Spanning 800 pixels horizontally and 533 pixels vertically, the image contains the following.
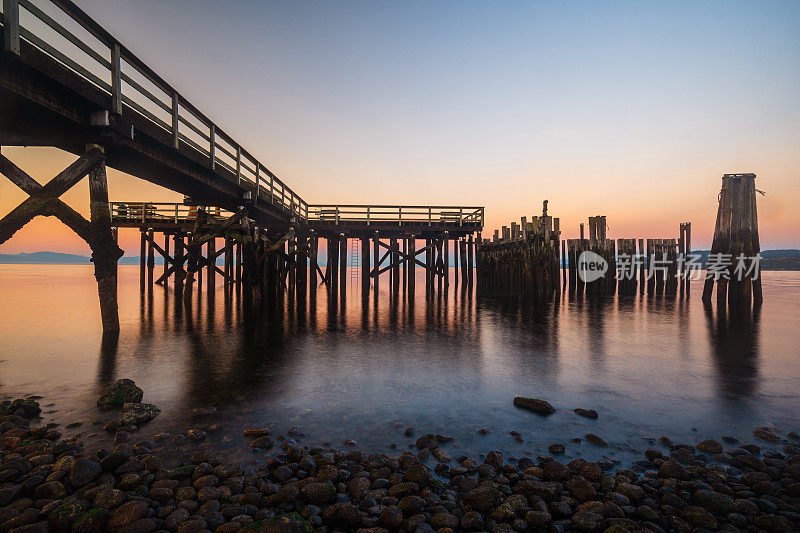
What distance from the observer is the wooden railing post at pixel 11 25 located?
5.01 meters

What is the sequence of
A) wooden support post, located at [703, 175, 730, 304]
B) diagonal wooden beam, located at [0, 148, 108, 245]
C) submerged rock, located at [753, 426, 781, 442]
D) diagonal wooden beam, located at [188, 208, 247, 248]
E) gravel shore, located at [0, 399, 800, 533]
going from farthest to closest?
wooden support post, located at [703, 175, 730, 304], diagonal wooden beam, located at [188, 208, 247, 248], diagonal wooden beam, located at [0, 148, 108, 245], submerged rock, located at [753, 426, 781, 442], gravel shore, located at [0, 399, 800, 533]

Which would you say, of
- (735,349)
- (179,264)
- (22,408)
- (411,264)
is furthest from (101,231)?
(411,264)

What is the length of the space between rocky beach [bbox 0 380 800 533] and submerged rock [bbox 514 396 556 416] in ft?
3.07

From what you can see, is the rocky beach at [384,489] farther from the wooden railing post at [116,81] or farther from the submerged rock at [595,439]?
the wooden railing post at [116,81]

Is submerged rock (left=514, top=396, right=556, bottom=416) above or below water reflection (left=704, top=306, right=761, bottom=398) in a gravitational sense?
above

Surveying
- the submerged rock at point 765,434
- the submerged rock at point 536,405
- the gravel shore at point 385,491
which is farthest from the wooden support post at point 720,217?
the submerged rock at point 536,405

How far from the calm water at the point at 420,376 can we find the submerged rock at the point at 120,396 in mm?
172

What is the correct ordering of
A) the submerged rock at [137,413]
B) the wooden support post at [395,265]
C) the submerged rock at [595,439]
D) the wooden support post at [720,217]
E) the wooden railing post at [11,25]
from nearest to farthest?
1. the submerged rock at [595,439]
2. the submerged rock at [137,413]
3. the wooden railing post at [11,25]
4. the wooden support post at [720,217]
5. the wooden support post at [395,265]

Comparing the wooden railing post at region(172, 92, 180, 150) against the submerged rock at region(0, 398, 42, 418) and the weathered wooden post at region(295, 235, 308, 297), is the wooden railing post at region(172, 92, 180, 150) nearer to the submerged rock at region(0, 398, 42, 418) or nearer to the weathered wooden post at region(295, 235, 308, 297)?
the submerged rock at region(0, 398, 42, 418)

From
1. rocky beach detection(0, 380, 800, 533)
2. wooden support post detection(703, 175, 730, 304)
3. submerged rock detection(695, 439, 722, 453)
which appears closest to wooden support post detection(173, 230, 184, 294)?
rocky beach detection(0, 380, 800, 533)

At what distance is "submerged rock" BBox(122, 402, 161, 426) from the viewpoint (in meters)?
4.26

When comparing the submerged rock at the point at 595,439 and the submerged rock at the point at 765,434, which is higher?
the submerged rock at the point at 595,439

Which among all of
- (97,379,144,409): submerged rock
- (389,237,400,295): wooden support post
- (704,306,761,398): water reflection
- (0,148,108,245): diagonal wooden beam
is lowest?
(704,306,761,398): water reflection

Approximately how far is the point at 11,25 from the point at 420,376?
8.17 metres
